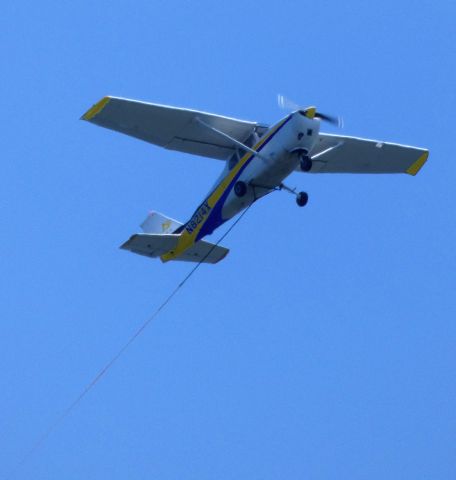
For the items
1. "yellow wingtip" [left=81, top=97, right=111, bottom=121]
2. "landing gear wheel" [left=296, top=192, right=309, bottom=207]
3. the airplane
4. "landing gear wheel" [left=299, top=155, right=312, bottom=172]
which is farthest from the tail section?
"landing gear wheel" [left=299, top=155, right=312, bottom=172]

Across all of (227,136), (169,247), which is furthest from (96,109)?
(169,247)

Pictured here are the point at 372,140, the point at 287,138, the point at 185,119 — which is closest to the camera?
the point at 287,138

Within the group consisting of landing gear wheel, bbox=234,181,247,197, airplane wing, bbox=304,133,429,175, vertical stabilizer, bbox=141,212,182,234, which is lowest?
landing gear wheel, bbox=234,181,247,197

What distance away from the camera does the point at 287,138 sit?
1117 inches

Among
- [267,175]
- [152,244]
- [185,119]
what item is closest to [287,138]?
[267,175]

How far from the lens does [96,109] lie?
98.0ft

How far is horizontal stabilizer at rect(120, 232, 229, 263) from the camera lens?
31547 millimetres

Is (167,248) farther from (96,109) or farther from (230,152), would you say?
(96,109)

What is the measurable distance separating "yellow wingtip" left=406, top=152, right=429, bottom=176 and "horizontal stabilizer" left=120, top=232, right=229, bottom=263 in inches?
214

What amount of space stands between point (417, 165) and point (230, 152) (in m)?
5.63

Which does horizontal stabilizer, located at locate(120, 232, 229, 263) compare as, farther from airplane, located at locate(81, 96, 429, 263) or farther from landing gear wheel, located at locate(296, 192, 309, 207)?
landing gear wheel, located at locate(296, 192, 309, 207)

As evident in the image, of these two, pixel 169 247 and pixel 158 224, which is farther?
pixel 158 224

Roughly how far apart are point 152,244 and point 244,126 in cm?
369

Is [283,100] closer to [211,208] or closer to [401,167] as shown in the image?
[211,208]
